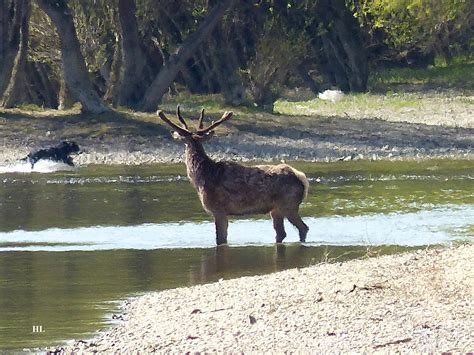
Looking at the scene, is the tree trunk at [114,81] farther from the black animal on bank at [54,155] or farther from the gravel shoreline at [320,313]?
the gravel shoreline at [320,313]

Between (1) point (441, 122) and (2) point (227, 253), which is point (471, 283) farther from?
(1) point (441, 122)

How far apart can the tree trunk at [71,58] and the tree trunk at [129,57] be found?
1.68m

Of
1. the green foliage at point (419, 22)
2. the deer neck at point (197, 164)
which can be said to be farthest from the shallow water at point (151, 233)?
the green foliage at point (419, 22)

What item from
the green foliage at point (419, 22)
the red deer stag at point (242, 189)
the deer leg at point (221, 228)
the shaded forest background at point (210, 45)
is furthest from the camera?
the green foliage at point (419, 22)

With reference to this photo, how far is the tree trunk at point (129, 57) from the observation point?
1289 inches

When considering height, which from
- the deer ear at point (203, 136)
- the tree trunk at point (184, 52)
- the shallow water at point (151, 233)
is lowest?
the shallow water at point (151, 233)

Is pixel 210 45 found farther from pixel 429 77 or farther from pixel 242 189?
pixel 242 189

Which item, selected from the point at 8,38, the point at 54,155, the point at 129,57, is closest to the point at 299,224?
the point at 54,155

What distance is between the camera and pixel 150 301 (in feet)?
39.1

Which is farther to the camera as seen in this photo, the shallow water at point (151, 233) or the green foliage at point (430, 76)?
the green foliage at point (430, 76)

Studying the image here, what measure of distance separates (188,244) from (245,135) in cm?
1443

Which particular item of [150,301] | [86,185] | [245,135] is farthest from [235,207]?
[245,135]

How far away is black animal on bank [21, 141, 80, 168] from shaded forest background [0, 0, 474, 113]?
14.3 ft

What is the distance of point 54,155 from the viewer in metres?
26.5
